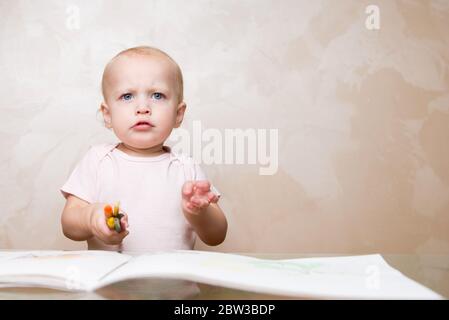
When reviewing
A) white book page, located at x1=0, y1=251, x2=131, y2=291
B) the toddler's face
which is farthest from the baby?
white book page, located at x1=0, y1=251, x2=131, y2=291

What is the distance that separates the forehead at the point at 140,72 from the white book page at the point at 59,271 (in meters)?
0.47

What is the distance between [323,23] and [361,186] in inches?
18.7

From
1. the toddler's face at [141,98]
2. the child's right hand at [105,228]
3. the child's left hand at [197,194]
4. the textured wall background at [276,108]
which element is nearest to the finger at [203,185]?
the child's left hand at [197,194]

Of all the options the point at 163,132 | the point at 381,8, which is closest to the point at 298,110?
the point at 381,8

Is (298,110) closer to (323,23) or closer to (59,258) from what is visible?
(323,23)

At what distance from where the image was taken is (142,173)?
107 cm

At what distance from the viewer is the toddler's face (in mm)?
1042

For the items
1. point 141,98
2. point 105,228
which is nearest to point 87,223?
point 105,228

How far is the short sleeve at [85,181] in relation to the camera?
1.04m

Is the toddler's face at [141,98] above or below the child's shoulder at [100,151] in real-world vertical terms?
above

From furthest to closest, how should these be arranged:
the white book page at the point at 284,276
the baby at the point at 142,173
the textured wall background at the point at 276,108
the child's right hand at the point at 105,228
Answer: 1. the textured wall background at the point at 276,108
2. the baby at the point at 142,173
3. the child's right hand at the point at 105,228
4. the white book page at the point at 284,276

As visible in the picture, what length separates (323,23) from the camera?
1.50m

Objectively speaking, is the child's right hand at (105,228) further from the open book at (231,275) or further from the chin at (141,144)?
the chin at (141,144)

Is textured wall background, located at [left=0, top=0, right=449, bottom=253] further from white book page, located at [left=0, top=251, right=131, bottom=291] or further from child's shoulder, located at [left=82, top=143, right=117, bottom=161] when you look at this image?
white book page, located at [left=0, top=251, right=131, bottom=291]
